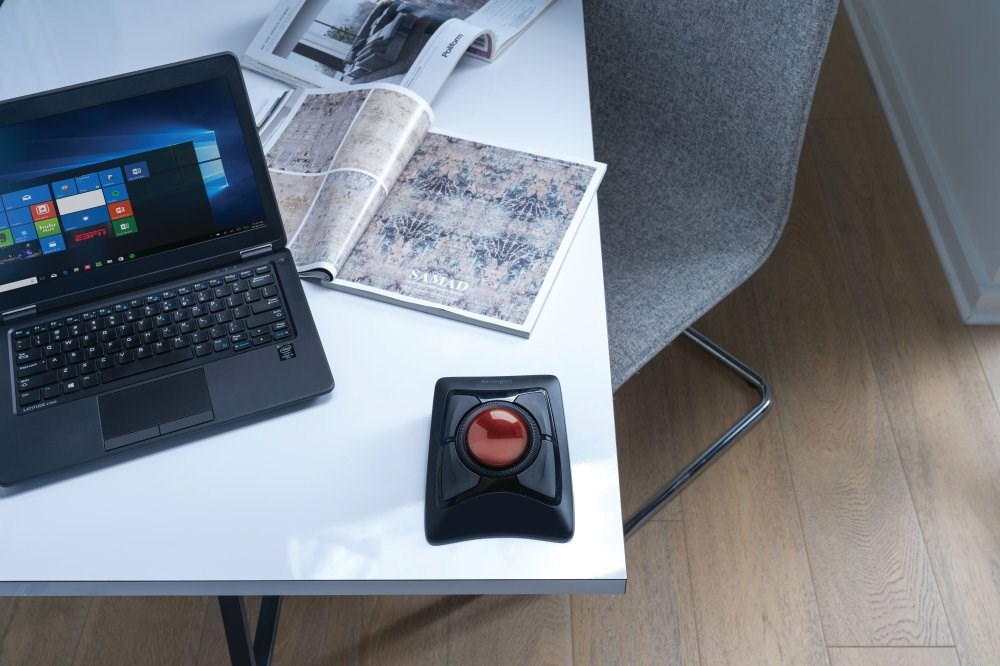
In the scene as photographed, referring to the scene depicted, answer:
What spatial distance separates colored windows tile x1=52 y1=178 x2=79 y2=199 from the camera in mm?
826

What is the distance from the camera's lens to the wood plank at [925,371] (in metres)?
1.50

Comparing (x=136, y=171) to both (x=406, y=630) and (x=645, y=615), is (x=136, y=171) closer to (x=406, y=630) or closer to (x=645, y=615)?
(x=406, y=630)

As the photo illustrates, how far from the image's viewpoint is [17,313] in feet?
2.82

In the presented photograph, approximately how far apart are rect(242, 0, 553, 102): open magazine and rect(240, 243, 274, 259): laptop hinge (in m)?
0.30

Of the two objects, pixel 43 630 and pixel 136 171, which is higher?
pixel 136 171

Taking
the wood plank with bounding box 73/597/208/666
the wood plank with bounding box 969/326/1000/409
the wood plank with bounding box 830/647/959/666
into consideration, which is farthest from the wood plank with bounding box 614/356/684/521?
the wood plank with bounding box 73/597/208/666

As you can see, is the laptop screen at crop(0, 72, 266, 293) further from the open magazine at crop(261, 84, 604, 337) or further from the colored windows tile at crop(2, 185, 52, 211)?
the open magazine at crop(261, 84, 604, 337)

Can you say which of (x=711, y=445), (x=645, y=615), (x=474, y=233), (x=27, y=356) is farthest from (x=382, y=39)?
(x=645, y=615)

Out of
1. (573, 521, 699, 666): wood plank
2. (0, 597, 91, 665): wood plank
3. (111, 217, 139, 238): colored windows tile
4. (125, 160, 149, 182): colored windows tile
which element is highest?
(125, 160, 149, 182): colored windows tile

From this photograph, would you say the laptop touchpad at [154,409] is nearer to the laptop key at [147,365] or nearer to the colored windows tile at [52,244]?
the laptop key at [147,365]

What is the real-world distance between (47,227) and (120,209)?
67 mm

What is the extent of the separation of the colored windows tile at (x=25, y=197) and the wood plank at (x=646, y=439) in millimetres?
1075

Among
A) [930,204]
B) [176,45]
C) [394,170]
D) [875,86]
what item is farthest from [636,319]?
[875,86]

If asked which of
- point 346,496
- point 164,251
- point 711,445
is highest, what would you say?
point 164,251
